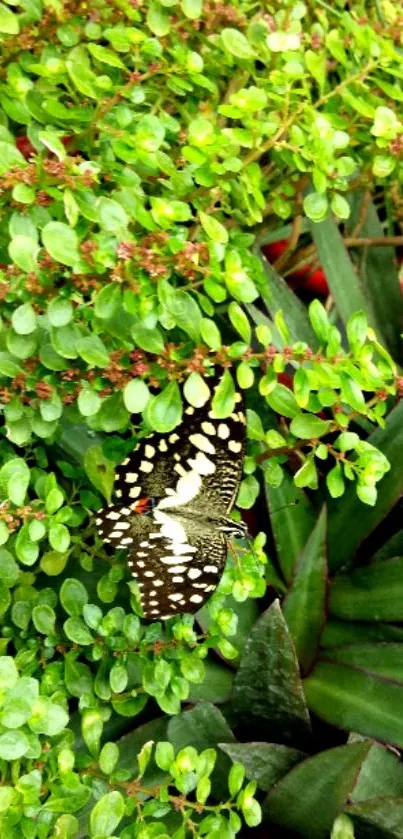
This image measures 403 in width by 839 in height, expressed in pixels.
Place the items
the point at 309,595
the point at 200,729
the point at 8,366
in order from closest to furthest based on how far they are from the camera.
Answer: the point at 8,366
the point at 200,729
the point at 309,595

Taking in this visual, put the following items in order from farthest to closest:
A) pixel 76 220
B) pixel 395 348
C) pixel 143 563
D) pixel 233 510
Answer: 1. pixel 395 348
2. pixel 233 510
3. pixel 143 563
4. pixel 76 220

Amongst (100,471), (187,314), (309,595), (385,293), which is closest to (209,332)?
(187,314)

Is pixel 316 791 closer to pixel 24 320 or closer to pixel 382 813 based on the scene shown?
pixel 382 813

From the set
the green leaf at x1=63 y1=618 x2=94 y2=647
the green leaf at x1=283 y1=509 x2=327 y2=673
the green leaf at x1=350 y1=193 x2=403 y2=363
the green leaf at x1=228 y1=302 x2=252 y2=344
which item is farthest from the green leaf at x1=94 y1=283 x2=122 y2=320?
the green leaf at x1=350 y1=193 x2=403 y2=363

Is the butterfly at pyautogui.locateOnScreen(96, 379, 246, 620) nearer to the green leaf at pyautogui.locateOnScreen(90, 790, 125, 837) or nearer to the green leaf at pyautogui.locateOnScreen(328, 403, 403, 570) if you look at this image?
the green leaf at pyautogui.locateOnScreen(90, 790, 125, 837)

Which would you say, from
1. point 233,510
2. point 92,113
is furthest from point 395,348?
point 92,113

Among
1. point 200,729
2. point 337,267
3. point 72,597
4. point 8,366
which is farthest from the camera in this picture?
point 337,267

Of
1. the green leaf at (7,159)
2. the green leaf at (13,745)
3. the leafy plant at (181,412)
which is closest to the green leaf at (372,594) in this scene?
the leafy plant at (181,412)

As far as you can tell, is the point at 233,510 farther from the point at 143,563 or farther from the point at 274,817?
the point at 274,817
